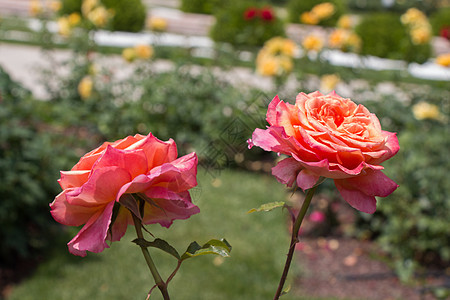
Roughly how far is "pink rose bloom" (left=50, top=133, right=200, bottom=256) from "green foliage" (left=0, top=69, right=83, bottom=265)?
2130 mm

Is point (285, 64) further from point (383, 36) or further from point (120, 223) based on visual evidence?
point (383, 36)

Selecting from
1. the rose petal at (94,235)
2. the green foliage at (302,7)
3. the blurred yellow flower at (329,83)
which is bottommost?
the green foliage at (302,7)

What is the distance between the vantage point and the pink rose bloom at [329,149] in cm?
42

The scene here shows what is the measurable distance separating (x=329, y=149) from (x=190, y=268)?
7.83ft

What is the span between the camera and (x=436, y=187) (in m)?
2.79

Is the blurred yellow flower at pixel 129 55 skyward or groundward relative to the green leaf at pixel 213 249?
groundward

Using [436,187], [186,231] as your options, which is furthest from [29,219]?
[436,187]

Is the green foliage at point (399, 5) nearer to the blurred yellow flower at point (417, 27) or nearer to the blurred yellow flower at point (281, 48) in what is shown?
the blurred yellow flower at point (417, 27)

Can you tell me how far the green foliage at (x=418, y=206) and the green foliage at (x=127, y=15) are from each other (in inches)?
308

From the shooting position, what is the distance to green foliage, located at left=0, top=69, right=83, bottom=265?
96.3 inches

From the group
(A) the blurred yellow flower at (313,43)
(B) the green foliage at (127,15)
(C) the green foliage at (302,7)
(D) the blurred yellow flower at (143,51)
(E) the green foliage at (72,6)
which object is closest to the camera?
(A) the blurred yellow flower at (313,43)

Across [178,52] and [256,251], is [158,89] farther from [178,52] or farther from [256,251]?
[256,251]

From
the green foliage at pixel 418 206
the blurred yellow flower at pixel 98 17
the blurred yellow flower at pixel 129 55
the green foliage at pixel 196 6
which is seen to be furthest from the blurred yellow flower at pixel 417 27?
the green foliage at pixel 196 6

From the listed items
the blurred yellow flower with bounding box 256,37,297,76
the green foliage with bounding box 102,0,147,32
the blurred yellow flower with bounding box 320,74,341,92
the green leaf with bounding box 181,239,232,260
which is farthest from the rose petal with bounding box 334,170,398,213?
the green foliage with bounding box 102,0,147,32
